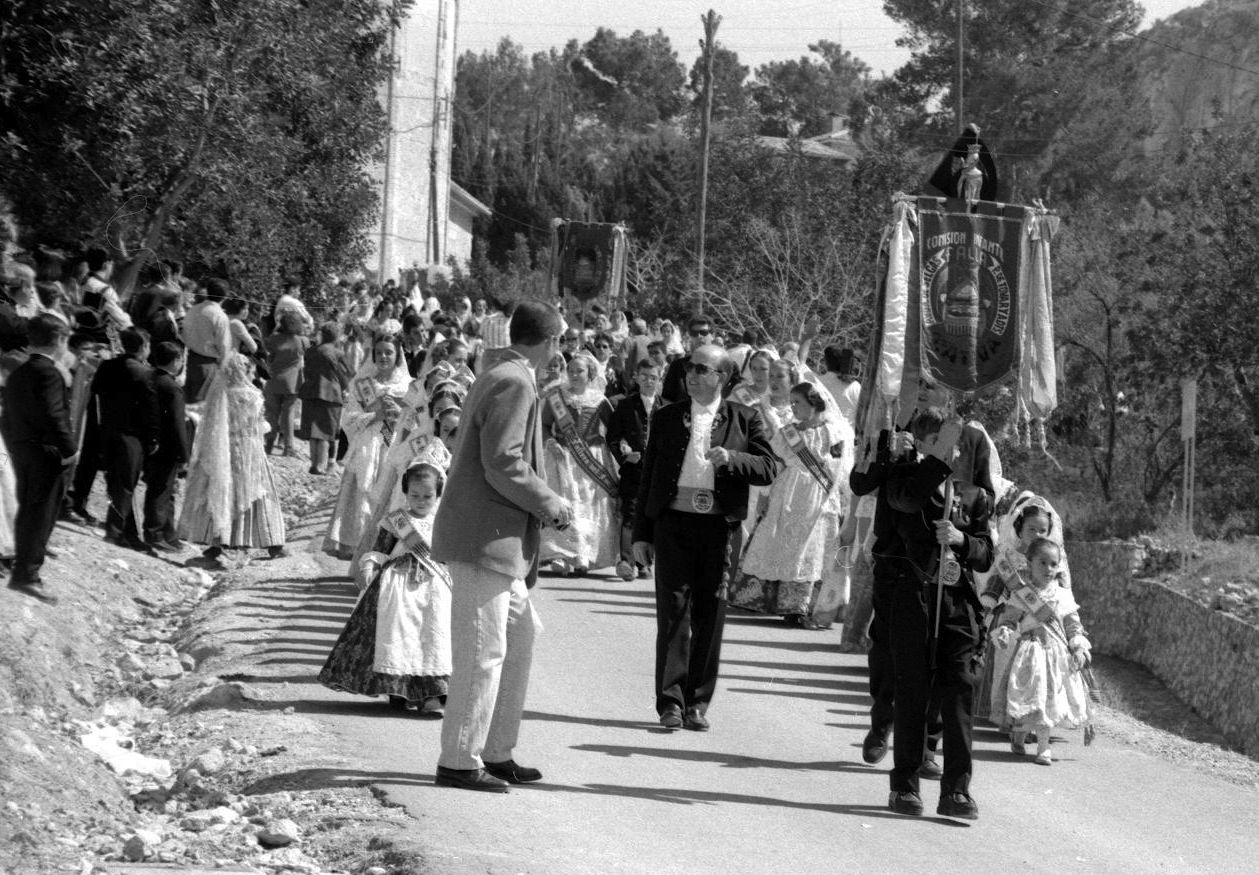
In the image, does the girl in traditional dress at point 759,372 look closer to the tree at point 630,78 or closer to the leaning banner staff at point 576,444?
the leaning banner staff at point 576,444

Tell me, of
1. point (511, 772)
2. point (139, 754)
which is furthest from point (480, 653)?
point (139, 754)

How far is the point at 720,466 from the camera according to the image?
33.6 feet

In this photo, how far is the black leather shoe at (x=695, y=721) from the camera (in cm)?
1031

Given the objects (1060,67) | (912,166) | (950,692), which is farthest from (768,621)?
(1060,67)

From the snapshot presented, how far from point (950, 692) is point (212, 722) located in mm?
3853

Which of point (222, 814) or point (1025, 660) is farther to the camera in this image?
point (1025, 660)

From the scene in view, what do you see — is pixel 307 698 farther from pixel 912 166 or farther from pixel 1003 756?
pixel 912 166

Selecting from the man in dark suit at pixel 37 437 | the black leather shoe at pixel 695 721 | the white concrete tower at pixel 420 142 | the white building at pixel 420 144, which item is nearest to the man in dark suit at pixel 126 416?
the man in dark suit at pixel 37 437

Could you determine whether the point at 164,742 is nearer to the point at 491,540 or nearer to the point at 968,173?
the point at 491,540

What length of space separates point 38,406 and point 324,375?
478 inches

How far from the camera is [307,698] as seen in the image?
1038cm

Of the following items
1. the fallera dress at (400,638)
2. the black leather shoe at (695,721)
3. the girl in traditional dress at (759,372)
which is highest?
the girl in traditional dress at (759,372)

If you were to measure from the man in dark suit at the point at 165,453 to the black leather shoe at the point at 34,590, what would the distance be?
3.48 metres

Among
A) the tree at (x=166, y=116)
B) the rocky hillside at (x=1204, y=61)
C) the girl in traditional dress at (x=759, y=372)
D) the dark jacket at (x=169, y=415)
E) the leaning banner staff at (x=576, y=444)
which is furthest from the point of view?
the rocky hillside at (x=1204, y=61)
